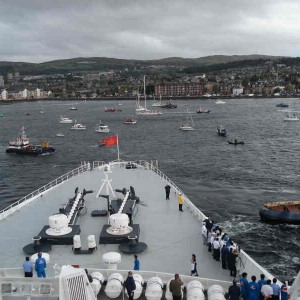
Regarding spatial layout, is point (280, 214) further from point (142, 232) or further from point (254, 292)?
point (254, 292)

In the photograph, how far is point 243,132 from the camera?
93.1 m

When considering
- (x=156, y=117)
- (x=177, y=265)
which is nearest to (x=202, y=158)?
(x=177, y=265)

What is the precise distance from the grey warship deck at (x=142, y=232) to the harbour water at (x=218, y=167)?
6657mm

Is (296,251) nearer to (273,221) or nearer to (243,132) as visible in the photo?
(273,221)

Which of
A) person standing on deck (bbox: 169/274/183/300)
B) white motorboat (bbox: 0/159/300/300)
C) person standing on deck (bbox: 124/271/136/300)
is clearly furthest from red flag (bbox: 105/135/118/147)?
person standing on deck (bbox: 169/274/183/300)

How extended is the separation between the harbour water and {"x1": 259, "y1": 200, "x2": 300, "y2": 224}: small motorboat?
1.47ft

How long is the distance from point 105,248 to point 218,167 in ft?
129

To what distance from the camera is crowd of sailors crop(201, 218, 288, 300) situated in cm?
1074

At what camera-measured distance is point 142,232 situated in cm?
1809

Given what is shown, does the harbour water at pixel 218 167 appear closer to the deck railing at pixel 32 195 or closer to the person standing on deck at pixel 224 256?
the deck railing at pixel 32 195

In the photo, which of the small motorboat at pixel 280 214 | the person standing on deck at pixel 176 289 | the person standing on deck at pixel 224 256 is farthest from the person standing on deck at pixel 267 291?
the small motorboat at pixel 280 214

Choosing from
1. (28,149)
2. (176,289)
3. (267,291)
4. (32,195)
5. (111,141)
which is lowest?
(28,149)

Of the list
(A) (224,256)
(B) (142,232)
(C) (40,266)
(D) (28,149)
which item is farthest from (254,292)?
(D) (28,149)

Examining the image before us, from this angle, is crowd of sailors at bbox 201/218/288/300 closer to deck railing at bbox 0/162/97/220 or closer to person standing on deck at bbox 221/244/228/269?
person standing on deck at bbox 221/244/228/269
